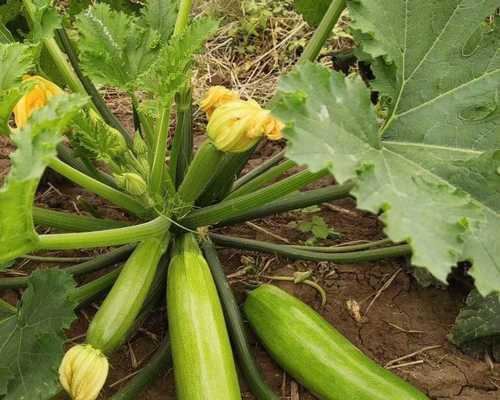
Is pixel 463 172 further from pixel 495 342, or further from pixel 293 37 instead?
pixel 293 37

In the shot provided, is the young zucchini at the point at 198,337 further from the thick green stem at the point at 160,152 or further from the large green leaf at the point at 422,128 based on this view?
the large green leaf at the point at 422,128

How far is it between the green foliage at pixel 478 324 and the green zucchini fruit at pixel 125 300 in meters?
0.85

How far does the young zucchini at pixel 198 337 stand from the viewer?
175 cm

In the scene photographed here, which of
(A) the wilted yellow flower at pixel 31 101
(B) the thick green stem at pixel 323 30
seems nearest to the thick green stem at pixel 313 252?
(B) the thick green stem at pixel 323 30

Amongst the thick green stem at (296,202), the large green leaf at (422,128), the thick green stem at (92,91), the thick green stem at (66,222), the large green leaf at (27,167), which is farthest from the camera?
the thick green stem at (92,91)

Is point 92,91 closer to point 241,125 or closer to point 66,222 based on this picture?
point 66,222

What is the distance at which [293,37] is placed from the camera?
3.42m

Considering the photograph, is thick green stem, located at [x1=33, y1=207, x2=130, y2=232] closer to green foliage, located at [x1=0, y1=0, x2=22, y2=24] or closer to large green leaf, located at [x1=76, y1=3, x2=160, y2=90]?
large green leaf, located at [x1=76, y1=3, x2=160, y2=90]

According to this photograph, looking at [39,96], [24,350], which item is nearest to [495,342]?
[24,350]

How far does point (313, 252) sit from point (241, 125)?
61cm

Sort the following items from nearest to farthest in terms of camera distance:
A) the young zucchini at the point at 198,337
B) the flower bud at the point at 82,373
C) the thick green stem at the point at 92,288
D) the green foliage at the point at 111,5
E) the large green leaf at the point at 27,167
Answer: the large green leaf at the point at 27,167 → the flower bud at the point at 82,373 → the young zucchini at the point at 198,337 → the thick green stem at the point at 92,288 → the green foliage at the point at 111,5

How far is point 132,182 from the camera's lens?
1744mm

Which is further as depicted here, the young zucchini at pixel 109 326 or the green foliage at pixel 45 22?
the green foliage at pixel 45 22

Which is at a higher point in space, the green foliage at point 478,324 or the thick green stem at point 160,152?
the thick green stem at point 160,152
